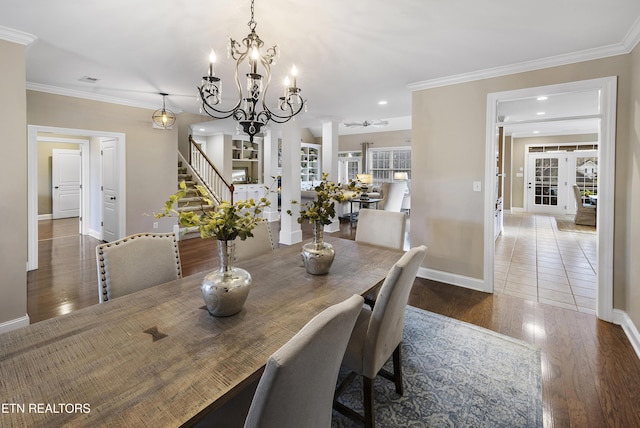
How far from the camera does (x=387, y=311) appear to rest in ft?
4.87

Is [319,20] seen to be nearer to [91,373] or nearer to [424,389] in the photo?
[91,373]

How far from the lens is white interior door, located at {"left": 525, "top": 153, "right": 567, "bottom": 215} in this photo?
9.59 metres

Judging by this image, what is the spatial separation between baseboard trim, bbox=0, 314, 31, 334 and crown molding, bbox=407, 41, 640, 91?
4.58 metres

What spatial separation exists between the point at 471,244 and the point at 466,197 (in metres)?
0.54

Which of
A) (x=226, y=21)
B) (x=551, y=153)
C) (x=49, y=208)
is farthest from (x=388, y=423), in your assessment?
(x=551, y=153)

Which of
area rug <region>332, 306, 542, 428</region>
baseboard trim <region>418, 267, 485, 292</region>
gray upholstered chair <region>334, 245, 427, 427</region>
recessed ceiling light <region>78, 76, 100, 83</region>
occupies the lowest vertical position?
area rug <region>332, 306, 542, 428</region>

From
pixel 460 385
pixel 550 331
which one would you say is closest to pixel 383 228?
pixel 460 385

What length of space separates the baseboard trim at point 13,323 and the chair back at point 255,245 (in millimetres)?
2072

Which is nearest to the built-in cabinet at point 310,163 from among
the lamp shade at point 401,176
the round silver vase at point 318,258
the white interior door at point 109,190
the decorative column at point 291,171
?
the lamp shade at point 401,176

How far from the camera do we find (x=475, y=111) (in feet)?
11.2

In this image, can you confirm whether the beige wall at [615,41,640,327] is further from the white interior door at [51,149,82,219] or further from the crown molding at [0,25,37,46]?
the white interior door at [51,149,82,219]

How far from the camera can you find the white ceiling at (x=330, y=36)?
2123mm

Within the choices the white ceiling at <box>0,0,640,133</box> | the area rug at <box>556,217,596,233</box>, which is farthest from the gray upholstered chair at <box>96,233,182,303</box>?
the area rug at <box>556,217,596,233</box>

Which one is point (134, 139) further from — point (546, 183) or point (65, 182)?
point (546, 183)
